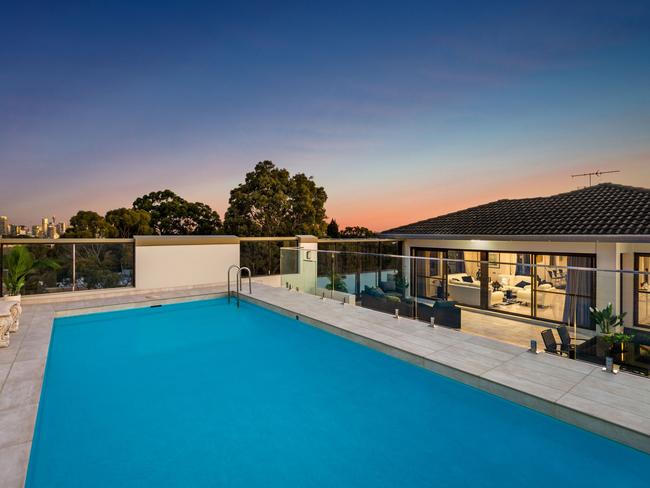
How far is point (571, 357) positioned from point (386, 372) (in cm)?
229

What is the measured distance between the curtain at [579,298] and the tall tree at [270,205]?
62.4 ft

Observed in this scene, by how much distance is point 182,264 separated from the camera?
10352 millimetres

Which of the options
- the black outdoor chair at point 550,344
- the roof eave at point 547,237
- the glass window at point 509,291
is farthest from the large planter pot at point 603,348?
the roof eave at point 547,237

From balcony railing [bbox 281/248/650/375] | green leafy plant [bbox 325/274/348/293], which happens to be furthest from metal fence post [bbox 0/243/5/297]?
green leafy plant [bbox 325/274/348/293]

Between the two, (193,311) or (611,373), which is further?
(193,311)

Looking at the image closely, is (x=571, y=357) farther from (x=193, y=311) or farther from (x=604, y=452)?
(x=193, y=311)

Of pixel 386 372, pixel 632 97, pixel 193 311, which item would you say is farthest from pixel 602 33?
pixel 193 311

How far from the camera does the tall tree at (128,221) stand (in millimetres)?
22703

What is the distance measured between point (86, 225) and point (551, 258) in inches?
834

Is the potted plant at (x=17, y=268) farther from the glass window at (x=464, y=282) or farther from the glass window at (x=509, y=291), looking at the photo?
the glass window at (x=509, y=291)

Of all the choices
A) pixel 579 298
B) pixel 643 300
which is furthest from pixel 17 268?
pixel 643 300

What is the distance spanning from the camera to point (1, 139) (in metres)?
12.6

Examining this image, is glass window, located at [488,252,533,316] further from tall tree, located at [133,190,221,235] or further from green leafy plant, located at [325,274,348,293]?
tall tree, located at [133,190,221,235]

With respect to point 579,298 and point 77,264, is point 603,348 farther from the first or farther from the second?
point 77,264
